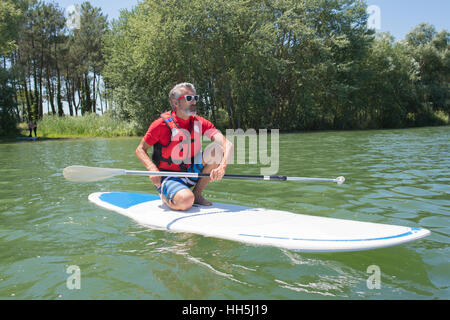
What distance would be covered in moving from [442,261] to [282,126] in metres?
26.1

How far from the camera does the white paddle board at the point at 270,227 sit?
9.44 ft

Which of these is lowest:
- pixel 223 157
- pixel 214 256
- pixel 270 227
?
pixel 214 256

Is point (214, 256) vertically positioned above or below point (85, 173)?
below

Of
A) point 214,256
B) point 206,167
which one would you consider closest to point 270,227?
point 214,256

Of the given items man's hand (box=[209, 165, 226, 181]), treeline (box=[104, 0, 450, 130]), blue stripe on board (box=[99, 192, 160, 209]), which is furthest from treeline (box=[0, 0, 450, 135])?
man's hand (box=[209, 165, 226, 181])

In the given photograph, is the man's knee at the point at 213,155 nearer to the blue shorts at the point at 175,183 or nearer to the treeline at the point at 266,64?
the blue shorts at the point at 175,183

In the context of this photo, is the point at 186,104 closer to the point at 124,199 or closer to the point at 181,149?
the point at 181,149

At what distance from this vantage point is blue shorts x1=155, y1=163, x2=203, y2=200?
413 cm

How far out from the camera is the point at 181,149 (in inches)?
168

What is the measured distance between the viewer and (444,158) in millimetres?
8859

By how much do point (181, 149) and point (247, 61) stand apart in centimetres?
2288

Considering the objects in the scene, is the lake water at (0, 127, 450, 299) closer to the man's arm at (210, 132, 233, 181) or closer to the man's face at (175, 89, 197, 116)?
the man's arm at (210, 132, 233, 181)

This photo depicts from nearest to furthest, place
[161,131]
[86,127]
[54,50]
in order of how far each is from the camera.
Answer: [161,131], [86,127], [54,50]
